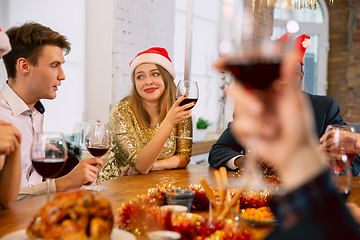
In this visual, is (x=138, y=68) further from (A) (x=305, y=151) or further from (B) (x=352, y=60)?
(B) (x=352, y=60)

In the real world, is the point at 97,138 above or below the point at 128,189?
above

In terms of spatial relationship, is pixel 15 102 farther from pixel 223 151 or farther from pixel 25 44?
pixel 223 151

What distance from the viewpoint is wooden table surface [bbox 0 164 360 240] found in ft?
2.78

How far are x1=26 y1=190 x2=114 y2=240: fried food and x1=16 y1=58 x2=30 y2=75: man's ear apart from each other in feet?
4.11

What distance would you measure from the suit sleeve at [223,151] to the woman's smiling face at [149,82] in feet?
1.57

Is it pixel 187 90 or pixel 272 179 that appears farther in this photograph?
pixel 187 90

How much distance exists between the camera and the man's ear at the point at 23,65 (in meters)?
1.64

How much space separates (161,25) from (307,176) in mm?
3184

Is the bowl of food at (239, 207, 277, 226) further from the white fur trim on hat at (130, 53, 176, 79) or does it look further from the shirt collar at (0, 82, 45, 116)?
the white fur trim on hat at (130, 53, 176, 79)

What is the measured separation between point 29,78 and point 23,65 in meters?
0.07

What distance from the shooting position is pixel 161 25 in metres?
3.38

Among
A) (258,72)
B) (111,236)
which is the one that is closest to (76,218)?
(111,236)

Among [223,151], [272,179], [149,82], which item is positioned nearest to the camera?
[272,179]

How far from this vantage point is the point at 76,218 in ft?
1.82
